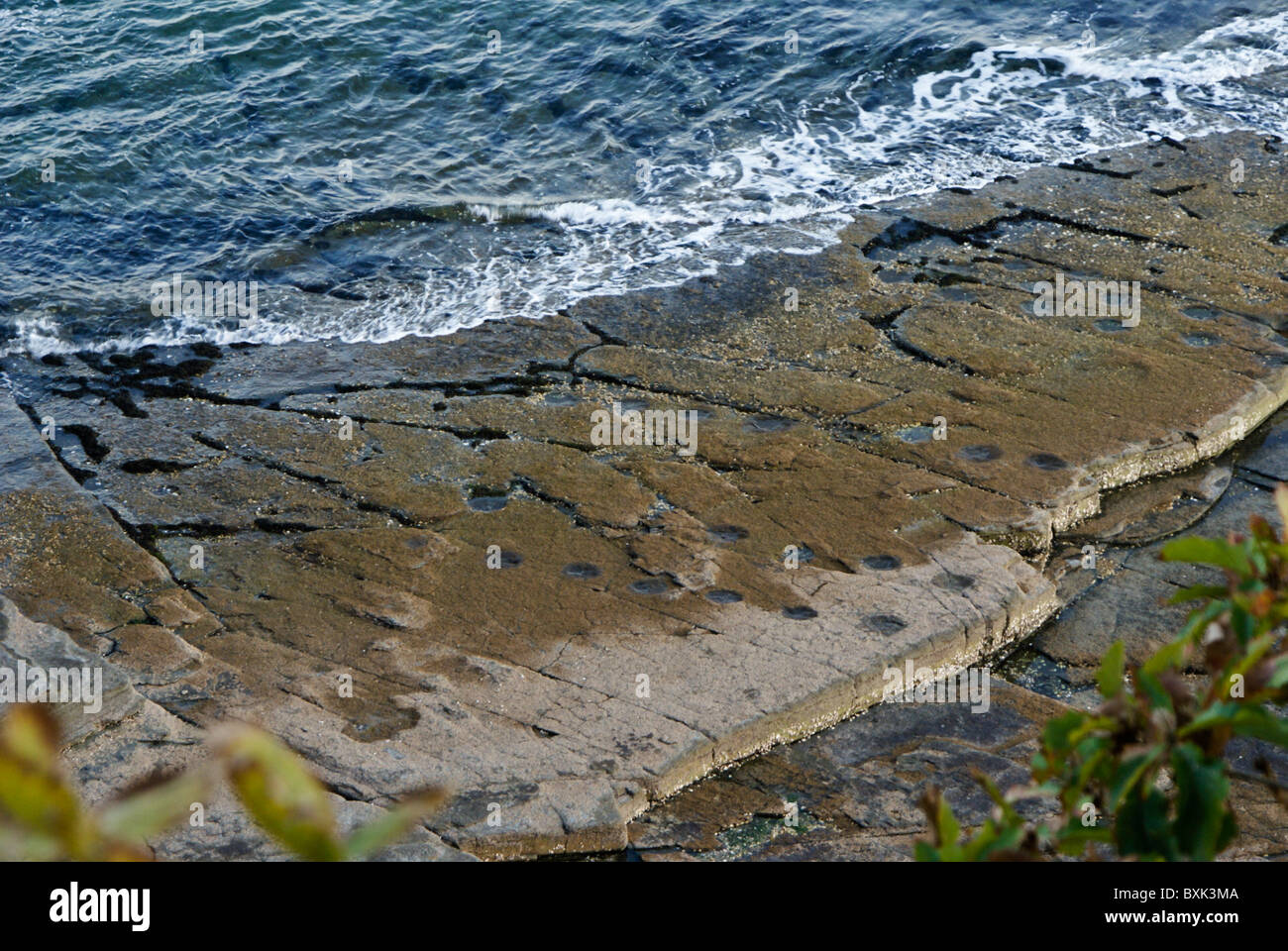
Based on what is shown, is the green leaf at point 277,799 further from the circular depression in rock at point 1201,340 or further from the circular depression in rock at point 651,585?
the circular depression in rock at point 1201,340

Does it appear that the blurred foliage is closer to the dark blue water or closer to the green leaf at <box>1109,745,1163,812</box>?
the green leaf at <box>1109,745,1163,812</box>

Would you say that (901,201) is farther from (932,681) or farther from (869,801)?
(869,801)

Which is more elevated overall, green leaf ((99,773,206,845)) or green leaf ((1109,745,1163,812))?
green leaf ((99,773,206,845))

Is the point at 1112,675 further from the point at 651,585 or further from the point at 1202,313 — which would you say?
the point at 1202,313

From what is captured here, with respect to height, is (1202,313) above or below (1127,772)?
above

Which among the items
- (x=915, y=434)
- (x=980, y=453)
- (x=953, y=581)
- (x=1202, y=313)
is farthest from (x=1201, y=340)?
(x=953, y=581)

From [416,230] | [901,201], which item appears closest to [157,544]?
[416,230]

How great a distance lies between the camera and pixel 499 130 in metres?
10.7

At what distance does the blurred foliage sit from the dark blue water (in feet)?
21.9

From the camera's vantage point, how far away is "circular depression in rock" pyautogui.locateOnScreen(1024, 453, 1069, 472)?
5062 mm

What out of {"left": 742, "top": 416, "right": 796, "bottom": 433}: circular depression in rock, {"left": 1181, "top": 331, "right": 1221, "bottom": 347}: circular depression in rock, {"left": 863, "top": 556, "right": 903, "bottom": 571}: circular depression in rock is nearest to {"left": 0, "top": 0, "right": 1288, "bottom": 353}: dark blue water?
{"left": 742, "top": 416, "right": 796, "bottom": 433}: circular depression in rock

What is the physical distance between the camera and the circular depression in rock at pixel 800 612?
14.0ft

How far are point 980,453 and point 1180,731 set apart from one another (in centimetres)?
439

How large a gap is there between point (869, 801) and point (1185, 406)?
115 inches
